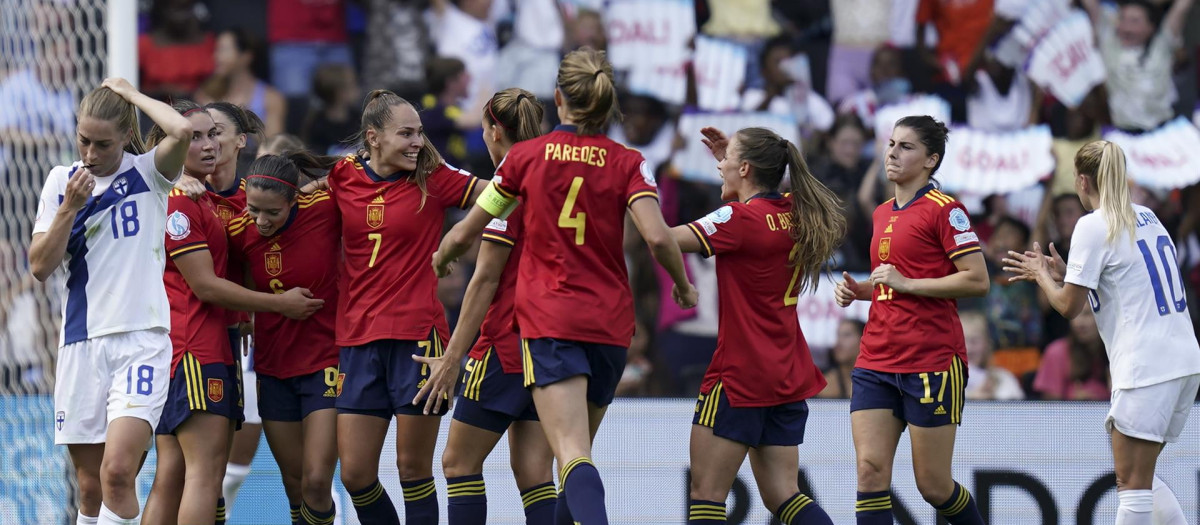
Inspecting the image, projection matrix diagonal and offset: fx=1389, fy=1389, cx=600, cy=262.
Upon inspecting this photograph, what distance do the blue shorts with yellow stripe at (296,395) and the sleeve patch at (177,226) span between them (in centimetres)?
77

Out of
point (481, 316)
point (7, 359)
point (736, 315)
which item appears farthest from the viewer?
point (7, 359)

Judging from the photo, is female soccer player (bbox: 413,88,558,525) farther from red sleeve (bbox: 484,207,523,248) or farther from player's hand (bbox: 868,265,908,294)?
player's hand (bbox: 868,265,908,294)

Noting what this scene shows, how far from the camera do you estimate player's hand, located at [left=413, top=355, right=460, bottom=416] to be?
5.62 metres

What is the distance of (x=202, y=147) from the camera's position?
19.7 ft

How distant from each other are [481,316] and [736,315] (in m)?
1.11

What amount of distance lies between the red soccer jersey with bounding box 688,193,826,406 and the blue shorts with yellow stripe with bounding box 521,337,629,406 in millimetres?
694

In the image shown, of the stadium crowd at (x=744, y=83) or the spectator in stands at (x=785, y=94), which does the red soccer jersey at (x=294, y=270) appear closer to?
the stadium crowd at (x=744, y=83)

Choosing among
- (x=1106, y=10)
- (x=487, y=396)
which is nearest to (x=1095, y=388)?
(x=1106, y=10)

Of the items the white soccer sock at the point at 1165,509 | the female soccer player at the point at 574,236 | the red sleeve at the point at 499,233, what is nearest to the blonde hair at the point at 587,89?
the female soccer player at the point at 574,236

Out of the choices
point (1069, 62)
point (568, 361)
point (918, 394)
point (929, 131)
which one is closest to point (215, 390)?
A: point (568, 361)

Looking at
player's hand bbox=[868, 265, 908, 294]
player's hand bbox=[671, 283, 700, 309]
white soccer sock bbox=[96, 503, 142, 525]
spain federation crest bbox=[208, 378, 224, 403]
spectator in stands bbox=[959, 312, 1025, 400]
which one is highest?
player's hand bbox=[868, 265, 908, 294]

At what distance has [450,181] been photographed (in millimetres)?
6031

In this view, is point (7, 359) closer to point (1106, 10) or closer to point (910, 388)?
point (910, 388)

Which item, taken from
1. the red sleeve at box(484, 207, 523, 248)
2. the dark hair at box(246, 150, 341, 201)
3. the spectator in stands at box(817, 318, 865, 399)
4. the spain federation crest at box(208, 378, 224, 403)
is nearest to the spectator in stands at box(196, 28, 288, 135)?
the spectator in stands at box(817, 318, 865, 399)
